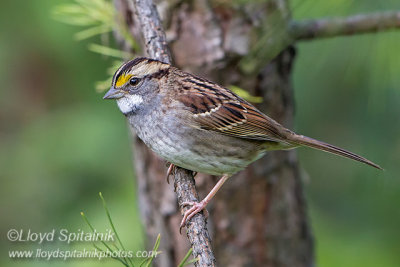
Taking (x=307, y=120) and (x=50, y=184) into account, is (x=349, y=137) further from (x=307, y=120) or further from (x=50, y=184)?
(x=50, y=184)

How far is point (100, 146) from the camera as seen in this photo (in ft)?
18.2

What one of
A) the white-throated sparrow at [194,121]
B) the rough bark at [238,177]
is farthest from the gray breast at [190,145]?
the rough bark at [238,177]

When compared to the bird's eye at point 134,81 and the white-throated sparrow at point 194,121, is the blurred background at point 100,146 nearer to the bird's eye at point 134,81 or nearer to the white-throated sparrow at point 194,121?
the white-throated sparrow at point 194,121

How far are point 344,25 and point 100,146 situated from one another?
2868mm

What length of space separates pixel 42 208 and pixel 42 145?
0.61m

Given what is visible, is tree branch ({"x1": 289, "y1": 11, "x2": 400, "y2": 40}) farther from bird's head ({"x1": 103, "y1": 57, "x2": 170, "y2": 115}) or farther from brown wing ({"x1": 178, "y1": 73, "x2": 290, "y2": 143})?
bird's head ({"x1": 103, "y1": 57, "x2": 170, "y2": 115})

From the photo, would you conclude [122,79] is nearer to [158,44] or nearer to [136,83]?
[136,83]

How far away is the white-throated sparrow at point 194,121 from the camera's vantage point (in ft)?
10.9

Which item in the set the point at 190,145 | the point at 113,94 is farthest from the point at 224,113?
the point at 113,94

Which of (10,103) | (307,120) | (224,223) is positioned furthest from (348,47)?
(10,103)

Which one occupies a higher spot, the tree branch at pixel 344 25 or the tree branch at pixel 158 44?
the tree branch at pixel 344 25

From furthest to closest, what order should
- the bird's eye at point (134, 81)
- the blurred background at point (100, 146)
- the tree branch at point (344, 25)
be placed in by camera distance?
1. the blurred background at point (100, 146)
2. the bird's eye at point (134, 81)
3. the tree branch at point (344, 25)

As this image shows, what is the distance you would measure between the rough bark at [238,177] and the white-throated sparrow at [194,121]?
0.29 meters

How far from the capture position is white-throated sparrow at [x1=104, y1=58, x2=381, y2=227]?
3318 millimetres
